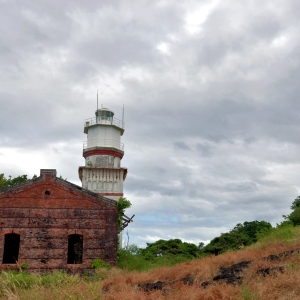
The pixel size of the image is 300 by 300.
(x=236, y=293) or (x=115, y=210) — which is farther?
(x=115, y=210)

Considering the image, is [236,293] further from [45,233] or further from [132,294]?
[45,233]

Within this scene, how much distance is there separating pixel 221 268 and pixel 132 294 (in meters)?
4.03

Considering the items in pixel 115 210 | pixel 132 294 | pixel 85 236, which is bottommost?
pixel 132 294

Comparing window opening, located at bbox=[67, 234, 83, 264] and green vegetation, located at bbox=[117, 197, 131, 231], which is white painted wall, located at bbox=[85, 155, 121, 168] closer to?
window opening, located at bbox=[67, 234, 83, 264]

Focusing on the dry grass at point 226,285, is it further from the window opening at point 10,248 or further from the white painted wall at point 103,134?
the white painted wall at point 103,134

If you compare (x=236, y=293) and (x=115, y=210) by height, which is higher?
(x=115, y=210)

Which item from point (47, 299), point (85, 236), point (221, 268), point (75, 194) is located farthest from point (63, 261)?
point (47, 299)

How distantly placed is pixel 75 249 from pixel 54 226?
2.37 m

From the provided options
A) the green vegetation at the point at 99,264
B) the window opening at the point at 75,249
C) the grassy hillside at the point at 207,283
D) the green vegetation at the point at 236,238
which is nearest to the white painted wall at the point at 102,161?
the green vegetation at the point at 236,238

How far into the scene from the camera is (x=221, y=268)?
13430 millimetres

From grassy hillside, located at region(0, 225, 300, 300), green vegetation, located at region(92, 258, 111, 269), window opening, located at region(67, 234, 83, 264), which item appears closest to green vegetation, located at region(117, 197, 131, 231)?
green vegetation, located at region(92, 258, 111, 269)

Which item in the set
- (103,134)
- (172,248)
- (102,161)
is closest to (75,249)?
(102,161)

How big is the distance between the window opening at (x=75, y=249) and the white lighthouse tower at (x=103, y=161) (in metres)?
11.7

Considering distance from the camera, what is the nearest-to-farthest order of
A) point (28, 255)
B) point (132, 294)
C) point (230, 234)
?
point (132, 294), point (28, 255), point (230, 234)
